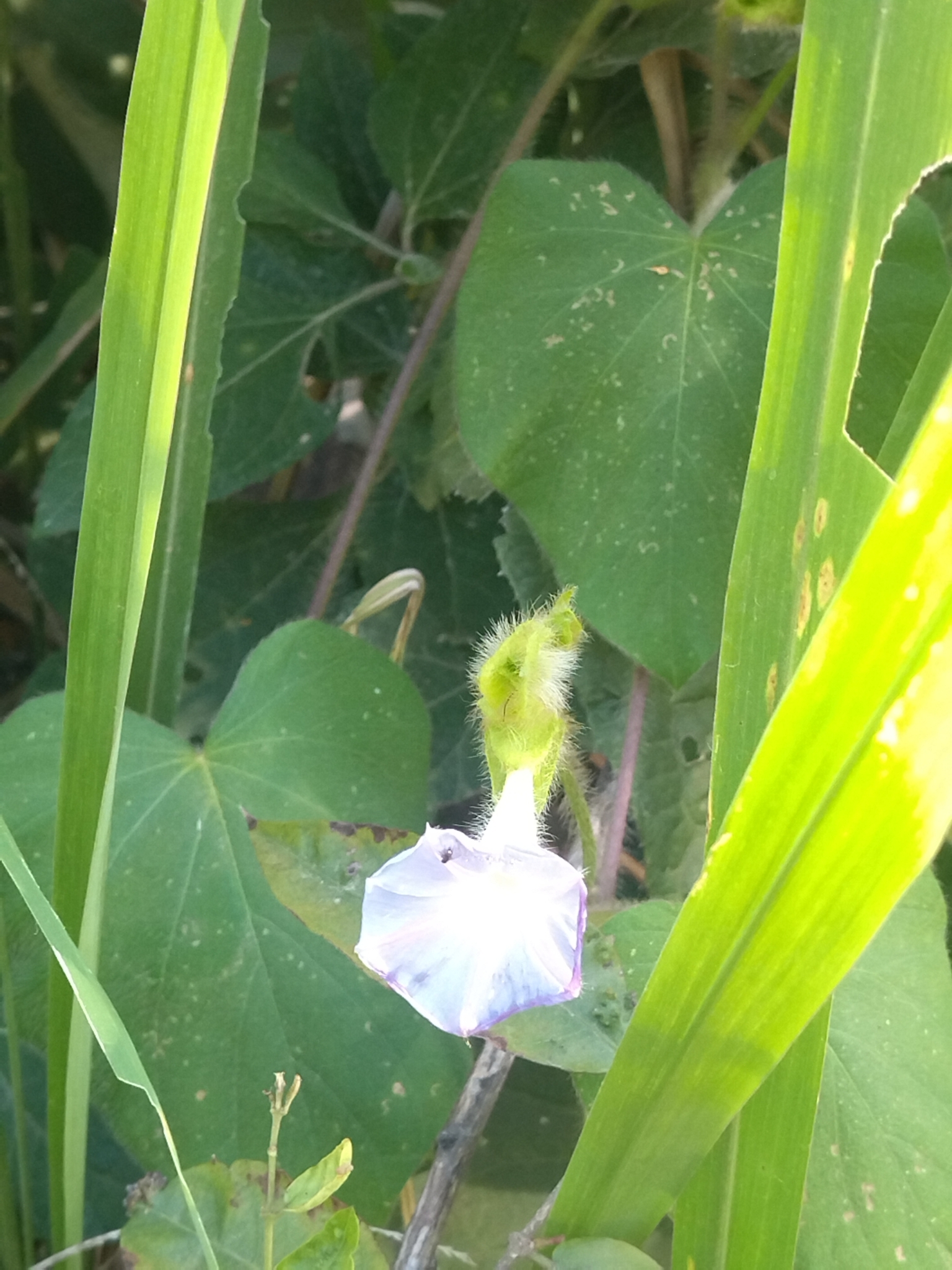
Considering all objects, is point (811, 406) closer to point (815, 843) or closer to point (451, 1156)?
point (815, 843)

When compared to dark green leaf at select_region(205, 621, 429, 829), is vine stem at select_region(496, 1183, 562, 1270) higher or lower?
lower

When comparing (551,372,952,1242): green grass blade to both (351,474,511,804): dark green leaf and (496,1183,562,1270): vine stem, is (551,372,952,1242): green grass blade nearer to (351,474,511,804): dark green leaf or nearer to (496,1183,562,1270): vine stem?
(496,1183,562,1270): vine stem

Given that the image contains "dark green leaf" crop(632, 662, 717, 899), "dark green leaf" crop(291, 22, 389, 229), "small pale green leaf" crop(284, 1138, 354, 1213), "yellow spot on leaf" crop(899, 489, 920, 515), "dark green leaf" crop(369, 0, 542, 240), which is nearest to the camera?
"yellow spot on leaf" crop(899, 489, 920, 515)

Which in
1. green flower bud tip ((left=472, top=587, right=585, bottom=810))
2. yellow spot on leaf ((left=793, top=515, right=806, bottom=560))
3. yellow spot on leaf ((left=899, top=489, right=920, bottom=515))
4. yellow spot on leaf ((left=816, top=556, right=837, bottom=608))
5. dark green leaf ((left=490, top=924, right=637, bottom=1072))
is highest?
yellow spot on leaf ((left=899, top=489, right=920, bottom=515))

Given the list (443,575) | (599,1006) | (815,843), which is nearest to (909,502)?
(815,843)

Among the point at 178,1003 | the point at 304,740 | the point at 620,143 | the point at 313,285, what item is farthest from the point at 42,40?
the point at 178,1003

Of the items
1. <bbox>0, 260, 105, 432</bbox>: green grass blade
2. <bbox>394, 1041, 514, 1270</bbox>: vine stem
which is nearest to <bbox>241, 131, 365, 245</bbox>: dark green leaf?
<bbox>0, 260, 105, 432</bbox>: green grass blade
